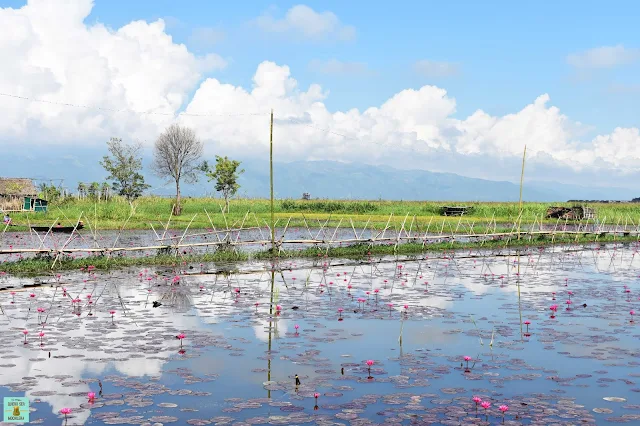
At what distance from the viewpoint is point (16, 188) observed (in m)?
50.5

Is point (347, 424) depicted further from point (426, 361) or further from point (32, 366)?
point (32, 366)

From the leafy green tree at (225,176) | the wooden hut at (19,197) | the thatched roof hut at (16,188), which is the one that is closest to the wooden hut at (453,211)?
the leafy green tree at (225,176)

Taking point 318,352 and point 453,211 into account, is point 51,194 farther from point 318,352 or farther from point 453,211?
point 318,352

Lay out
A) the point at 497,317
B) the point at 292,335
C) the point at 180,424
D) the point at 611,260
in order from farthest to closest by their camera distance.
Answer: the point at 611,260, the point at 497,317, the point at 292,335, the point at 180,424

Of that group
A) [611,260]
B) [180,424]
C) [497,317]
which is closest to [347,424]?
[180,424]

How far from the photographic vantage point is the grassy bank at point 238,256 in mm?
20250

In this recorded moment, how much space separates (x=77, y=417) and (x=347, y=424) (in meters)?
3.13

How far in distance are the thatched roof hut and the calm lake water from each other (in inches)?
1411

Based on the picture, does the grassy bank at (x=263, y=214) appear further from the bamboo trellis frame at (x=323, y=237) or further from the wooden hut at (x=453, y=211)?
the bamboo trellis frame at (x=323, y=237)

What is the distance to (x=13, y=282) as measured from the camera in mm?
17891

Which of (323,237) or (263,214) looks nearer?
(323,237)

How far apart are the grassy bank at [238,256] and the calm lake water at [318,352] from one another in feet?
6.69

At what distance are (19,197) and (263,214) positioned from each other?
20.0 m

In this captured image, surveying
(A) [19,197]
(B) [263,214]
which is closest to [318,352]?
(B) [263,214]
